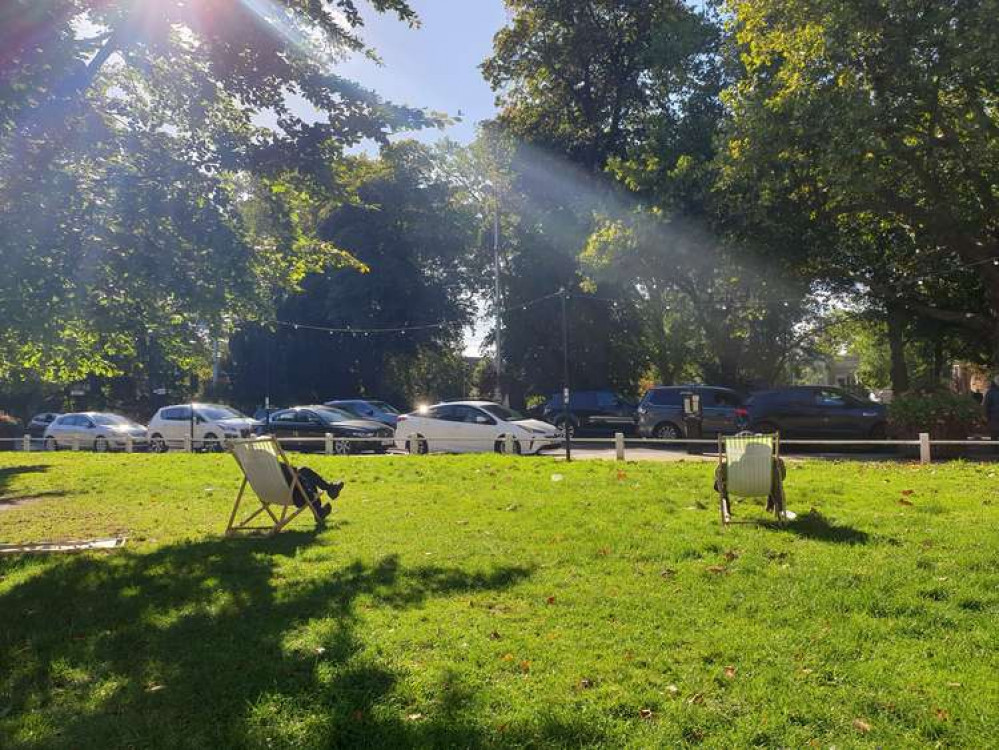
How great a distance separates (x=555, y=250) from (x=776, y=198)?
56.3ft

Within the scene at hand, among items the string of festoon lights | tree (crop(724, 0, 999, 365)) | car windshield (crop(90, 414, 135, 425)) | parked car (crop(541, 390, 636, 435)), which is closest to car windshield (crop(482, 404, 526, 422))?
parked car (crop(541, 390, 636, 435))

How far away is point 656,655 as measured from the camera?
4.31 metres

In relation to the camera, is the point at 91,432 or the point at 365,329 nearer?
the point at 91,432

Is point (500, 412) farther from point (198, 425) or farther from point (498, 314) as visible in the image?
point (498, 314)

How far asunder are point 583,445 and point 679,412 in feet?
11.7

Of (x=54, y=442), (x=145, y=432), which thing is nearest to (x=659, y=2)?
(x=145, y=432)

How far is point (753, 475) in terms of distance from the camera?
311 inches

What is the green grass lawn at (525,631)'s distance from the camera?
142 inches

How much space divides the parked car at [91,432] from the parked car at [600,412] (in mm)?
14666

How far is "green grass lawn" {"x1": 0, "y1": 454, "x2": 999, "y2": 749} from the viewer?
3.60 metres

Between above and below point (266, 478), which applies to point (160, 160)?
above

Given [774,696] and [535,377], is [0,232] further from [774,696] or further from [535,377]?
[535,377]

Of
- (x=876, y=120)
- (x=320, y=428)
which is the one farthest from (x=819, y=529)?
(x=320, y=428)

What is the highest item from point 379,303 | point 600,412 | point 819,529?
point 379,303
